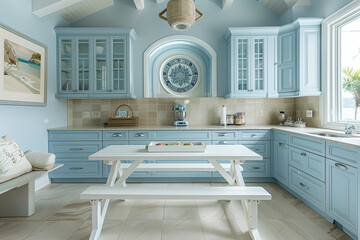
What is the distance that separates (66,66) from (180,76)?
1.95m

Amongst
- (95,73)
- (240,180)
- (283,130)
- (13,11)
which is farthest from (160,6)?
(240,180)

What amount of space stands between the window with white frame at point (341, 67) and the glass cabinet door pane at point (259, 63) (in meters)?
0.85

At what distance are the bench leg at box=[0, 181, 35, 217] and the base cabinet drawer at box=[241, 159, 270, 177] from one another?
284 cm

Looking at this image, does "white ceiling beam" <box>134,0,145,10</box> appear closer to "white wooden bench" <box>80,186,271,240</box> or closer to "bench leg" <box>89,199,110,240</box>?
"white wooden bench" <box>80,186,271,240</box>

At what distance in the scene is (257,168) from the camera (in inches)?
139

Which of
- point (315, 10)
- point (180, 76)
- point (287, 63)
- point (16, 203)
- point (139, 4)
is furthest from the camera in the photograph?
point (180, 76)

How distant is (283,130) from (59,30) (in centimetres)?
376

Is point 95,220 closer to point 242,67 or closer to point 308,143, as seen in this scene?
point 308,143

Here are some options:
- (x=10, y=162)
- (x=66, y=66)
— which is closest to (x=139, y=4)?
(x=66, y=66)

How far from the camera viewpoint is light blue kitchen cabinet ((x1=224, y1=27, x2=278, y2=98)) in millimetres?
3717

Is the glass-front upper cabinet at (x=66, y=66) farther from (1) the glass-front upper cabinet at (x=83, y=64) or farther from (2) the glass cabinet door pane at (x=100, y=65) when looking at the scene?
(2) the glass cabinet door pane at (x=100, y=65)

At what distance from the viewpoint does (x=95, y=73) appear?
371cm

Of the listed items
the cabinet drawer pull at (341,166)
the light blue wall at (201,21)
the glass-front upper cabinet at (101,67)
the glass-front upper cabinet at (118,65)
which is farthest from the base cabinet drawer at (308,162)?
the glass-front upper cabinet at (101,67)

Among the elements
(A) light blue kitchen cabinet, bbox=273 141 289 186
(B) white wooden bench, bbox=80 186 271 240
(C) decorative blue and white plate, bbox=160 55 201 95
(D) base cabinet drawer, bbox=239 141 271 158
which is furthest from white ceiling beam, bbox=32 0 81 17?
(A) light blue kitchen cabinet, bbox=273 141 289 186
